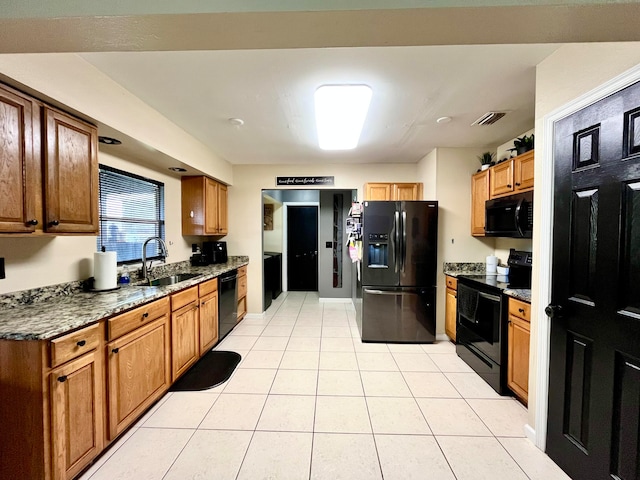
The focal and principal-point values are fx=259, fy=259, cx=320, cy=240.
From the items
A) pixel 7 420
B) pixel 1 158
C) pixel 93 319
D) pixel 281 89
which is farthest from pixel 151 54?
pixel 7 420

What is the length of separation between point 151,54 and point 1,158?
39.1 inches

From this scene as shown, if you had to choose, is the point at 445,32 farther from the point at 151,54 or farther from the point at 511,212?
the point at 511,212

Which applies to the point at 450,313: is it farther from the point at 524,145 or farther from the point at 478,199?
the point at 524,145

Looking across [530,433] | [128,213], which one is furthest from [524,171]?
→ [128,213]

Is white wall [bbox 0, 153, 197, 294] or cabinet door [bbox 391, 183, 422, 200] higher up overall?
cabinet door [bbox 391, 183, 422, 200]

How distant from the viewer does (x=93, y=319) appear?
1.47 m

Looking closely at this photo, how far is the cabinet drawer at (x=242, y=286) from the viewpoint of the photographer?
4035 millimetres

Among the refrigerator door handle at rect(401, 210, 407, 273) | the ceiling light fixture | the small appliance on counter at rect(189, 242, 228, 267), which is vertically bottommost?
the small appliance on counter at rect(189, 242, 228, 267)

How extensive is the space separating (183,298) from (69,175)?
50.2 inches

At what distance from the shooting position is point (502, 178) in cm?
277

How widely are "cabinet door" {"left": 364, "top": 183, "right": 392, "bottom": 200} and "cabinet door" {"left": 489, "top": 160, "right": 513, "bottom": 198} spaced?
1.35m

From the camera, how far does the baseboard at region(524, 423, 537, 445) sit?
67.9 inches

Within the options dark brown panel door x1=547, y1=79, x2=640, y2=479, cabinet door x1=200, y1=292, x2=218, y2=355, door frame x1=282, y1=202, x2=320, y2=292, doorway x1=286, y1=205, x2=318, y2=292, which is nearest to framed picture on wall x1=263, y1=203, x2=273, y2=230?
door frame x1=282, y1=202, x2=320, y2=292

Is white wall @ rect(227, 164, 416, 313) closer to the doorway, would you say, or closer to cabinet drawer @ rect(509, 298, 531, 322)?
the doorway
